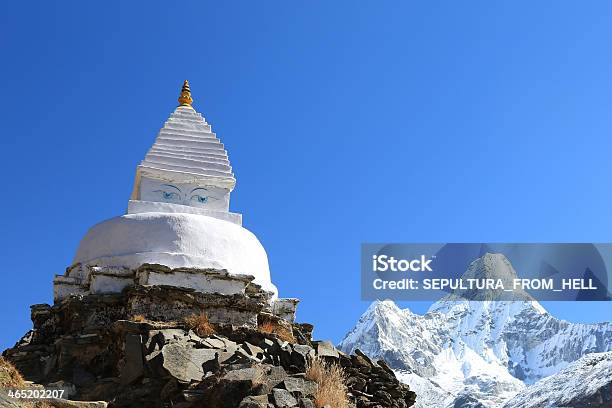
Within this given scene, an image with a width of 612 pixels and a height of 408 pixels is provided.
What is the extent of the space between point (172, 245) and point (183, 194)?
3199mm

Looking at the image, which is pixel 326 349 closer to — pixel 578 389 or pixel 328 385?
pixel 328 385

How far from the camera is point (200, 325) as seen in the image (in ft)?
66.5

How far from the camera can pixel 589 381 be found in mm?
62156

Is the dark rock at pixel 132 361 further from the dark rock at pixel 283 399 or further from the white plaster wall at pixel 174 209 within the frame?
the white plaster wall at pixel 174 209

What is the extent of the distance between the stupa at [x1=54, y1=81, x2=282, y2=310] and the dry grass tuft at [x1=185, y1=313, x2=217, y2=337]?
1267 millimetres

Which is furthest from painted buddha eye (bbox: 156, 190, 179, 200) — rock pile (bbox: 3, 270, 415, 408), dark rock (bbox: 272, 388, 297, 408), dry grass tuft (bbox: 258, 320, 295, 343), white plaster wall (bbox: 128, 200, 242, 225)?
dark rock (bbox: 272, 388, 297, 408)

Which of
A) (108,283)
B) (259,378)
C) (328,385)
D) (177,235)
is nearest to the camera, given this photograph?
(259,378)

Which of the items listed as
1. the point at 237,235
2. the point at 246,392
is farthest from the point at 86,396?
the point at 237,235

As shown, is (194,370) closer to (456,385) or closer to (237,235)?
(237,235)

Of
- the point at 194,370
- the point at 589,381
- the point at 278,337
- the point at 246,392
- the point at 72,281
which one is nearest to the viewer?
the point at 246,392

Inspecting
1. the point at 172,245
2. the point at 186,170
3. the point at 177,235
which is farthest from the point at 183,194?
the point at 172,245

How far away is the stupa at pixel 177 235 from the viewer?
22125 millimetres

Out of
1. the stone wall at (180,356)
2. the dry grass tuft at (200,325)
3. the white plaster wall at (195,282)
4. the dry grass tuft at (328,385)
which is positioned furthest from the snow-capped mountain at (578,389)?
the dry grass tuft at (328,385)

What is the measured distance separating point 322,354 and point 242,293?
3.80 metres
